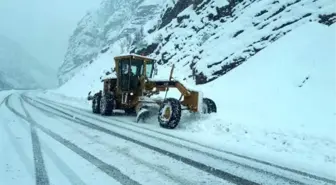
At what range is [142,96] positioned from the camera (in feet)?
46.4

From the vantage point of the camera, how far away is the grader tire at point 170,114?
11234 mm

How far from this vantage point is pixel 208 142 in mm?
9047

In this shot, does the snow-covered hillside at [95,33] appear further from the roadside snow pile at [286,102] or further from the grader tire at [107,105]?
the grader tire at [107,105]

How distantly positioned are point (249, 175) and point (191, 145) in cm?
277

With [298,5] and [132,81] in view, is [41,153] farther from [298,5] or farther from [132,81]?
[298,5]

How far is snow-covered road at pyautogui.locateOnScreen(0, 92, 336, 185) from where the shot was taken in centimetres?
525

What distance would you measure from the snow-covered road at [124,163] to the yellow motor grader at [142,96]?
2.45 metres

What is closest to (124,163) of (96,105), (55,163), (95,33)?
(55,163)

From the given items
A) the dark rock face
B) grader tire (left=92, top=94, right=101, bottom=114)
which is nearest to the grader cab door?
grader tire (left=92, top=94, right=101, bottom=114)

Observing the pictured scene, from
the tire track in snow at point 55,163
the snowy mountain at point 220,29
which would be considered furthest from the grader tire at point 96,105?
the tire track in snow at point 55,163

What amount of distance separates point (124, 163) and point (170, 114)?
5230 mm

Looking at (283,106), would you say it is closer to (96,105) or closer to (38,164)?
(96,105)

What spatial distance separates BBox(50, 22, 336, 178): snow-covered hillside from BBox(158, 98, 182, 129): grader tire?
13.9 inches

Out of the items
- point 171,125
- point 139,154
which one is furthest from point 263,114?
point 139,154
